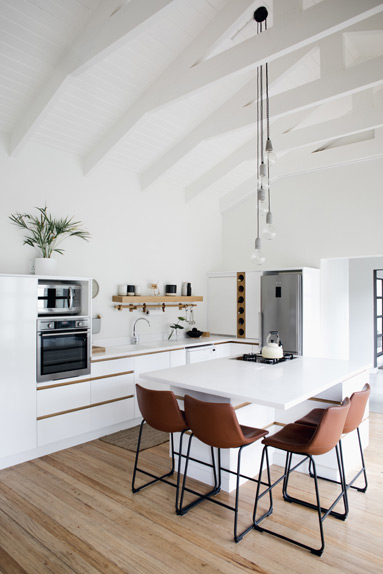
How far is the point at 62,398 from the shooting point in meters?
4.00

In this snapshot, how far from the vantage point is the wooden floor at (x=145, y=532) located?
90.2 inches

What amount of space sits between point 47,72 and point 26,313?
226 centimetres

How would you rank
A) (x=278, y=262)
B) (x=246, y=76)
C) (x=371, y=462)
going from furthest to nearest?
(x=278, y=262), (x=246, y=76), (x=371, y=462)

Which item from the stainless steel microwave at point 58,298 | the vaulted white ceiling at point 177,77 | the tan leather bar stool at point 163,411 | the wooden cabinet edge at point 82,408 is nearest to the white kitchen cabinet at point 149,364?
the wooden cabinet edge at point 82,408

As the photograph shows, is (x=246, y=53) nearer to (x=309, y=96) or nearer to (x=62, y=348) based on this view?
(x=309, y=96)

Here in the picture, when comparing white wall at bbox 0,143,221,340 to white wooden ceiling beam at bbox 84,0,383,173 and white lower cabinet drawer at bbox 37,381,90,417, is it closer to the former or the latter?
white wooden ceiling beam at bbox 84,0,383,173

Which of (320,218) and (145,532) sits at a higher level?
(320,218)

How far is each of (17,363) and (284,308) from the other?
3.42 meters

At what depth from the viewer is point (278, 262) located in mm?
6348

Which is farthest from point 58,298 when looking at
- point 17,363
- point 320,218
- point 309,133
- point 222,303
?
point 320,218

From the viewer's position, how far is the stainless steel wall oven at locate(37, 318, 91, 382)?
12.8 feet

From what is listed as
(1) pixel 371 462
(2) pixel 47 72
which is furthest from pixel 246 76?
(1) pixel 371 462

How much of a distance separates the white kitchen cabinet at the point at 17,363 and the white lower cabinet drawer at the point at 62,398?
0.27 feet

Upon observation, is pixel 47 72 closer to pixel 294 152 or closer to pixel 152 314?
pixel 152 314
